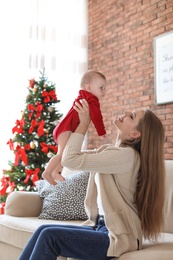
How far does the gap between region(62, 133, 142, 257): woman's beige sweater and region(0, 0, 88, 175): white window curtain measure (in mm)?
3330

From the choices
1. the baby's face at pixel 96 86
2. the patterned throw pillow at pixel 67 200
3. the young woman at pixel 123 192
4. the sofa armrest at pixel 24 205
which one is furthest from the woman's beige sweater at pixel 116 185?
the sofa armrest at pixel 24 205

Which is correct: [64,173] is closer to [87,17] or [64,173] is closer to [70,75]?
[70,75]

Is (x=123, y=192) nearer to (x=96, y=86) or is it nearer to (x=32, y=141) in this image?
(x=96, y=86)

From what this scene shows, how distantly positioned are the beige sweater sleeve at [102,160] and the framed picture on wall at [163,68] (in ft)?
7.50

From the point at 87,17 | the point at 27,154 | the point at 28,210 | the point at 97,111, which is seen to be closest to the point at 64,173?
the point at 28,210

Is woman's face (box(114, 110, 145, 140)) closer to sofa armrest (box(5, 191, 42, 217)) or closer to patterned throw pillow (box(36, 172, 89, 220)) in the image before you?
patterned throw pillow (box(36, 172, 89, 220))

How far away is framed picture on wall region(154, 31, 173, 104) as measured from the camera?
456 centimetres

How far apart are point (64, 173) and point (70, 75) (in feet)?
7.18

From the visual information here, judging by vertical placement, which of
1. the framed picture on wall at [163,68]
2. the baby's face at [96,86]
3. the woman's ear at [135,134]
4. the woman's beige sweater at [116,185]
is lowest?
the woman's beige sweater at [116,185]

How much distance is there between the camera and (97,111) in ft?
8.56

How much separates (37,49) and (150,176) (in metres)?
3.82

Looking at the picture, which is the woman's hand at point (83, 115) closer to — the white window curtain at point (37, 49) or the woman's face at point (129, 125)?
the woman's face at point (129, 125)

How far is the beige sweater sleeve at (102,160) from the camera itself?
227 cm

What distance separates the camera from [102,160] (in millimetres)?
2275
